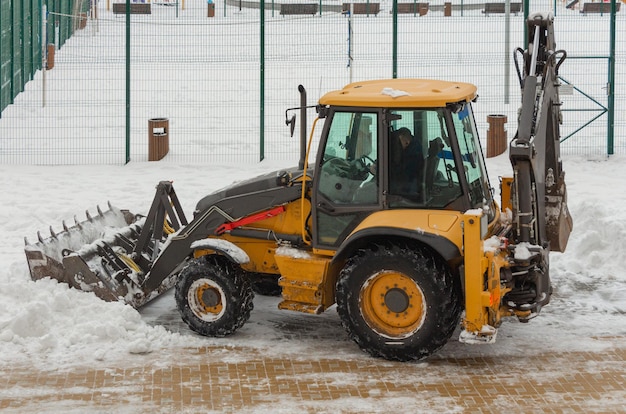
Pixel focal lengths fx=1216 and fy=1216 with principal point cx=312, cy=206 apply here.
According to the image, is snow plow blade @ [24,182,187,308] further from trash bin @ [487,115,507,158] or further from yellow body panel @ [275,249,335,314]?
trash bin @ [487,115,507,158]

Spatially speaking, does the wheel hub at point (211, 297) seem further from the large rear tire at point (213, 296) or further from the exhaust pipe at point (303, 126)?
the exhaust pipe at point (303, 126)

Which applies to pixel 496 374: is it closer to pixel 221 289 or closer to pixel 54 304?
pixel 221 289

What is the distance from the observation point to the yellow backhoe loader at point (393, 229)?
9672 millimetres

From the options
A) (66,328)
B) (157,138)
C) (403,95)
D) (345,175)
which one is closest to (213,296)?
(66,328)

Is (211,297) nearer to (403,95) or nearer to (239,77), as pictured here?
(403,95)

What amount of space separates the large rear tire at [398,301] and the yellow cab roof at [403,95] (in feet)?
3.80

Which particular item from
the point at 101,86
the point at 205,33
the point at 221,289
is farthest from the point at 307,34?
the point at 221,289

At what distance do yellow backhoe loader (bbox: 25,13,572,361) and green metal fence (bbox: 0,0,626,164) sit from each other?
305 inches

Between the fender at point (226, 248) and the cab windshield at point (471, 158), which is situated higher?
the cab windshield at point (471, 158)

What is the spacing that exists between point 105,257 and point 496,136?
8.34 meters

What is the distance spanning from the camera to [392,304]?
9.86 metres

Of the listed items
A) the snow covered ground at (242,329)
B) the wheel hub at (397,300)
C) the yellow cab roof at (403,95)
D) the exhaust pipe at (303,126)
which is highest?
the yellow cab roof at (403,95)

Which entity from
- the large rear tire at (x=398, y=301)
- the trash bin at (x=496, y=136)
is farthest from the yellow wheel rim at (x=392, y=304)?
the trash bin at (x=496, y=136)

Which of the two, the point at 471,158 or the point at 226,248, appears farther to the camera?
the point at 226,248
